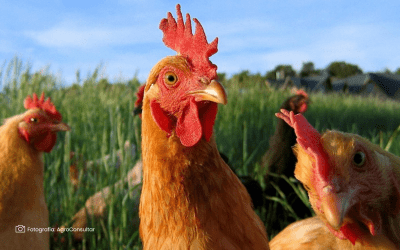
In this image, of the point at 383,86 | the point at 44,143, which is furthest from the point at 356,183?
the point at 383,86

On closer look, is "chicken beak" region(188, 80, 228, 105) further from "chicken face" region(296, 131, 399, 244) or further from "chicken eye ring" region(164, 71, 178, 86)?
"chicken face" region(296, 131, 399, 244)

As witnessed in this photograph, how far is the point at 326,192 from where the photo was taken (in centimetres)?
134

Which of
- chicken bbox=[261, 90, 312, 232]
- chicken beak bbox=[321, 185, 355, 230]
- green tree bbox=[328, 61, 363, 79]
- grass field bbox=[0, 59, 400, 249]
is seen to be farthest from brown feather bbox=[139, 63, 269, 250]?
green tree bbox=[328, 61, 363, 79]

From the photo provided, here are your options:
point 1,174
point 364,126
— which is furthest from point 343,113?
point 1,174

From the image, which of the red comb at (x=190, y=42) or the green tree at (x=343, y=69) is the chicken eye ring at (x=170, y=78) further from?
the green tree at (x=343, y=69)

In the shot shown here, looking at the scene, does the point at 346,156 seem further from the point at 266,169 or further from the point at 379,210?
the point at 266,169

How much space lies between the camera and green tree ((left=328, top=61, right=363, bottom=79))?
43.8m

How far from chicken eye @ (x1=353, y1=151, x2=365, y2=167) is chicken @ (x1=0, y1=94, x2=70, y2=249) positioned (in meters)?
2.12

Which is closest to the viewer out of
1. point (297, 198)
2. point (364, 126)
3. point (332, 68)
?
point (297, 198)

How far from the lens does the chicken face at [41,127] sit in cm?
265

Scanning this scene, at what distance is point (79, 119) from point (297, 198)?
12.9ft

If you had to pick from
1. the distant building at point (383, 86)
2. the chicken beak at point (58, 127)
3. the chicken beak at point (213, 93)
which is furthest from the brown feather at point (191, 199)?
the distant building at point (383, 86)

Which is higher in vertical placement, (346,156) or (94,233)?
(346,156)

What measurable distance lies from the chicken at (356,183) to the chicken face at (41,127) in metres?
2.15
